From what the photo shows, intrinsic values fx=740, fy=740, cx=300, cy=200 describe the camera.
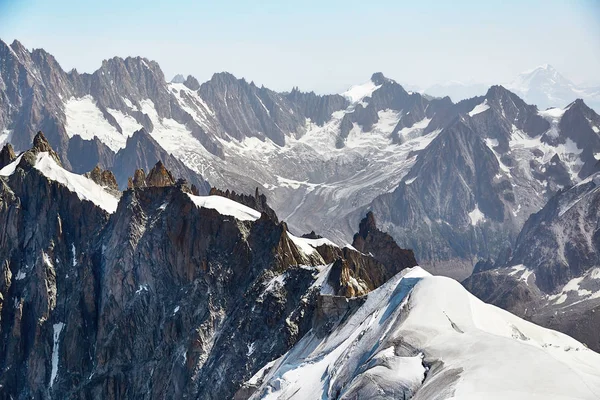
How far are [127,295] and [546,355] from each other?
362ft

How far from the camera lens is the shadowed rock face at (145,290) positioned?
13275 centimetres

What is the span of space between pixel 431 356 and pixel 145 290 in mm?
94816

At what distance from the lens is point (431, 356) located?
73062 mm

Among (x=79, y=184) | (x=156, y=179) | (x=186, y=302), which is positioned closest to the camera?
(x=186, y=302)

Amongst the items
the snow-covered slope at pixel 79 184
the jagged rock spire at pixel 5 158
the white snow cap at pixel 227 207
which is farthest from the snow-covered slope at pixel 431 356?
the jagged rock spire at pixel 5 158

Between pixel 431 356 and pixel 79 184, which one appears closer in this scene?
pixel 431 356

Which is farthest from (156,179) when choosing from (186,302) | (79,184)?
(186,302)

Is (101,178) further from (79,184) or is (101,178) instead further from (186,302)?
(186,302)

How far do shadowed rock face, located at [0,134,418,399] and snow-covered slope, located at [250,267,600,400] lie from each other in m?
20.2

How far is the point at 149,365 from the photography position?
480 ft

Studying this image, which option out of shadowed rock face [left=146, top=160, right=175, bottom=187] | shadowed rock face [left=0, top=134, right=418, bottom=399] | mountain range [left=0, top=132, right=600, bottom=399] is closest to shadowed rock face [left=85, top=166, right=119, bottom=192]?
mountain range [left=0, top=132, right=600, bottom=399]

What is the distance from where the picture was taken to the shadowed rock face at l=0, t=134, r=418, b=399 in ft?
436

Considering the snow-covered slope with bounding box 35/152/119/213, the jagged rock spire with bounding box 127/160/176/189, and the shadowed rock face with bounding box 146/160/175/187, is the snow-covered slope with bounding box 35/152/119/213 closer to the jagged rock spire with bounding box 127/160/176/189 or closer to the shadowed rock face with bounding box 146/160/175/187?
the jagged rock spire with bounding box 127/160/176/189

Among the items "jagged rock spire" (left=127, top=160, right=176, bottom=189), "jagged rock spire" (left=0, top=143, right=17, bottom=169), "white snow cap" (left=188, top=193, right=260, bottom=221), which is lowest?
"white snow cap" (left=188, top=193, right=260, bottom=221)
